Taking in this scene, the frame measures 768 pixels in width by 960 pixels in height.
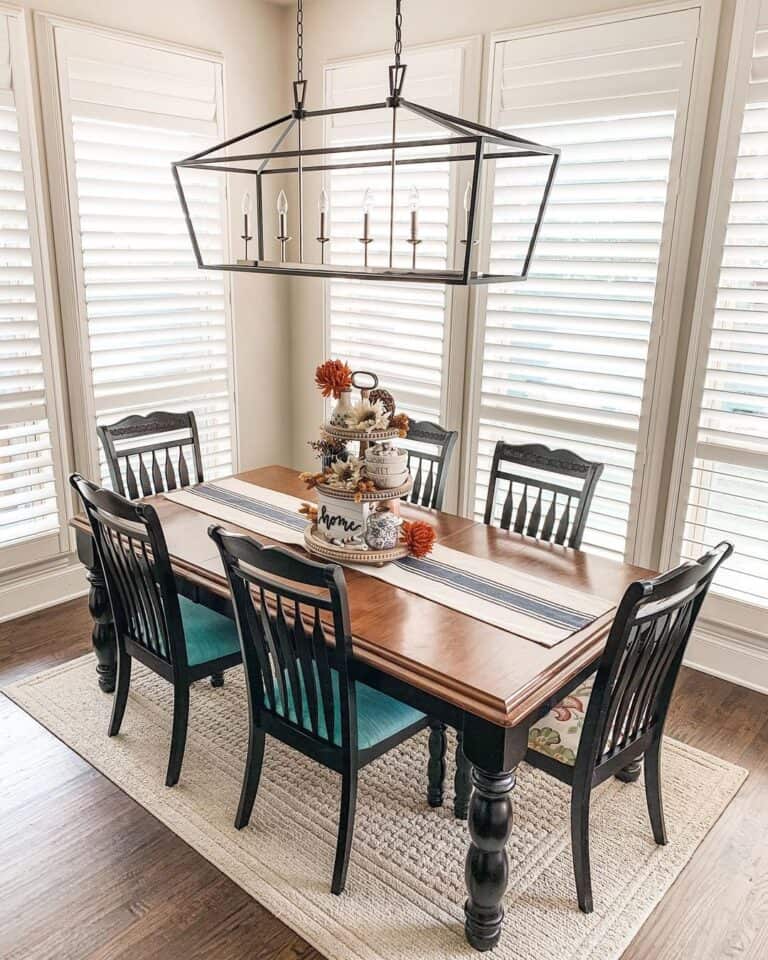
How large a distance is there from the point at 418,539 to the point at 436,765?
703 mm

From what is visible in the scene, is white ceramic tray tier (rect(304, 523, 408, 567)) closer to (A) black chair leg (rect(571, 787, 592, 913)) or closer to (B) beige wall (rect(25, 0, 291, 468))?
(A) black chair leg (rect(571, 787, 592, 913))

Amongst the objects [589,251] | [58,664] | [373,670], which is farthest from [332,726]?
[589,251]

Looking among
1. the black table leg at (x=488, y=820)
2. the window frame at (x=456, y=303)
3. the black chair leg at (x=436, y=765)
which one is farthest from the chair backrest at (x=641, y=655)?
the window frame at (x=456, y=303)

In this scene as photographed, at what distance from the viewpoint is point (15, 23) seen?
3215 millimetres

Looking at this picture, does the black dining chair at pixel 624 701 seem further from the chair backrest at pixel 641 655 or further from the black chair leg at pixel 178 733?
the black chair leg at pixel 178 733

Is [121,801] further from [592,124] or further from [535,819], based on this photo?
[592,124]

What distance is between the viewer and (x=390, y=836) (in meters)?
2.34

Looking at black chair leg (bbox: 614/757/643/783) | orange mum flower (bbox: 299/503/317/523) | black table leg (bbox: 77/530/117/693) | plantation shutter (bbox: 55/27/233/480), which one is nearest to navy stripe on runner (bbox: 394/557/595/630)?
orange mum flower (bbox: 299/503/317/523)

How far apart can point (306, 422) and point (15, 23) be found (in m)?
2.40

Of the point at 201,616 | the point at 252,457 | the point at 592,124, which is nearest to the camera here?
the point at 201,616

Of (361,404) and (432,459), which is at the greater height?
(361,404)

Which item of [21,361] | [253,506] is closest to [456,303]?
[253,506]

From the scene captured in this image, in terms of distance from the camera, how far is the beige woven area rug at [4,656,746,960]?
2.03 meters

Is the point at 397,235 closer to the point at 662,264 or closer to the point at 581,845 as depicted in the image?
the point at 662,264
